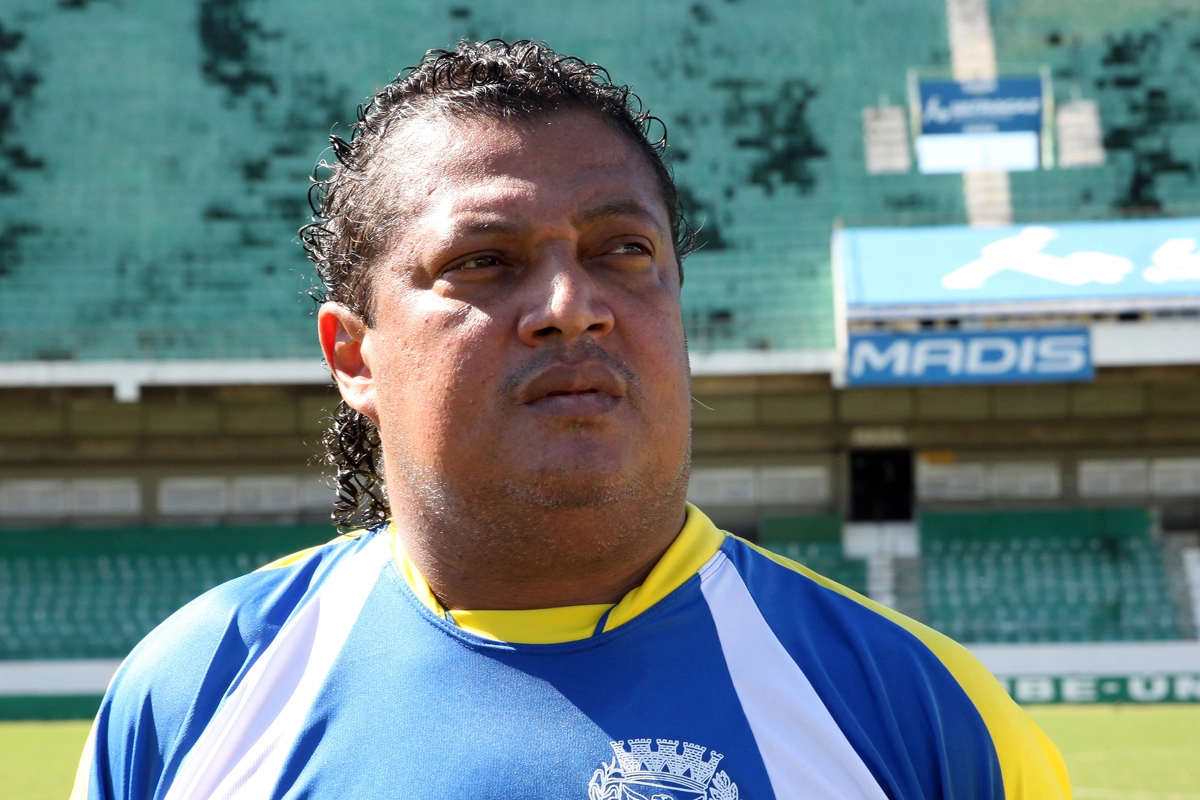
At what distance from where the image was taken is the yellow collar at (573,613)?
1.53m

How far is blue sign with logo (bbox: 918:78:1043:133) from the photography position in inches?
645

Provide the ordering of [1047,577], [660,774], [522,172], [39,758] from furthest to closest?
[1047,577] < [39,758] < [522,172] < [660,774]

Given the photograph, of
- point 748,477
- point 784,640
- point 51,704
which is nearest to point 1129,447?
point 748,477

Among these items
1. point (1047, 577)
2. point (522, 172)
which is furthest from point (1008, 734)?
point (1047, 577)

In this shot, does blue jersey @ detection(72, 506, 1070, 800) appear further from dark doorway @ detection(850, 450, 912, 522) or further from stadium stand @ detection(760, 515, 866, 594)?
dark doorway @ detection(850, 450, 912, 522)

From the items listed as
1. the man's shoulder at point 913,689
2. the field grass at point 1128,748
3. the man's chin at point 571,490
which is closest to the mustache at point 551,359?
the man's chin at point 571,490

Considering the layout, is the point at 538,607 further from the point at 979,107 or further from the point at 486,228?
the point at 979,107

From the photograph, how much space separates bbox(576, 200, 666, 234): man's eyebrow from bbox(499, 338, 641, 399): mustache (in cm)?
17

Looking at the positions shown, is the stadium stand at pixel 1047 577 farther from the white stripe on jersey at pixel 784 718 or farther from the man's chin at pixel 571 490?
the man's chin at pixel 571 490

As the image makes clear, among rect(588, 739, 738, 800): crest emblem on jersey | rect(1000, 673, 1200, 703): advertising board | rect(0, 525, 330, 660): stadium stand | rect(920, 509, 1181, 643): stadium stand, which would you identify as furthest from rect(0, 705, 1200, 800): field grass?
rect(588, 739, 738, 800): crest emblem on jersey

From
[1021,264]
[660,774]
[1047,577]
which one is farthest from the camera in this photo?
[1047,577]

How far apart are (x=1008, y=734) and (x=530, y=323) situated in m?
0.79

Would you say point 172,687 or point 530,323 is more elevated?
point 530,323

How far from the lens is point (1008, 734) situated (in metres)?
1.49
